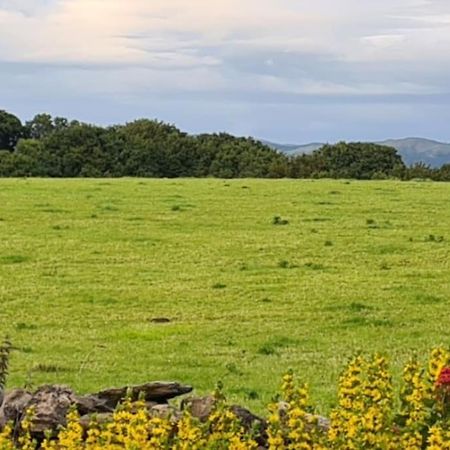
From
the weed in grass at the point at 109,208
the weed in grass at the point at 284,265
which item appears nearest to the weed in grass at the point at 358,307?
the weed in grass at the point at 284,265

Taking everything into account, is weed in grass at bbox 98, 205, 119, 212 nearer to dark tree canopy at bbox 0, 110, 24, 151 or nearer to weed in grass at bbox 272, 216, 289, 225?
weed in grass at bbox 272, 216, 289, 225

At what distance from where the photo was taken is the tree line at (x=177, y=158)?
2420 inches

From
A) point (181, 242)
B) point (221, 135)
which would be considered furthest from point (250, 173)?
point (181, 242)

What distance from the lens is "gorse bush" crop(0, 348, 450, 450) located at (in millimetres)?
5664

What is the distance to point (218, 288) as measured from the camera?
1816 cm

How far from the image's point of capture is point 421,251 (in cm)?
2275

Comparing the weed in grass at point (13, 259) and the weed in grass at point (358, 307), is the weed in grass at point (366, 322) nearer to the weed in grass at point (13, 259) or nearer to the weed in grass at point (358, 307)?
the weed in grass at point (358, 307)

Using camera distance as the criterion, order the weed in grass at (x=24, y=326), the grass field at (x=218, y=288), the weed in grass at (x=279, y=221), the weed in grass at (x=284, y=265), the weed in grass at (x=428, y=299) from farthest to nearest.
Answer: the weed in grass at (x=279, y=221), the weed in grass at (x=284, y=265), the weed in grass at (x=428, y=299), the weed in grass at (x=24, y=326), the grass field at (x=218, y=288)

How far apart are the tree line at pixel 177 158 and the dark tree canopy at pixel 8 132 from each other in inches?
460

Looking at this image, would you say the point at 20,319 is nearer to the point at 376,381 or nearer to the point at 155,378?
the point at 155,378

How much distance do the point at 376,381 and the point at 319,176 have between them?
47.9 m

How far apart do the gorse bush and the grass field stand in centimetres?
408

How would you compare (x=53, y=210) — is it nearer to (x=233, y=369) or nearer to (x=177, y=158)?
(x=233, y=369)

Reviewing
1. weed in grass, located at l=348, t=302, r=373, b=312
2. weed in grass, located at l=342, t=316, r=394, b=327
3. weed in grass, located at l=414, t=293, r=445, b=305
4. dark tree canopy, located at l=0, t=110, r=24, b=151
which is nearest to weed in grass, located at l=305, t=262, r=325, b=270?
weed in grass, located at l=414, t=293, r=445, b=305
